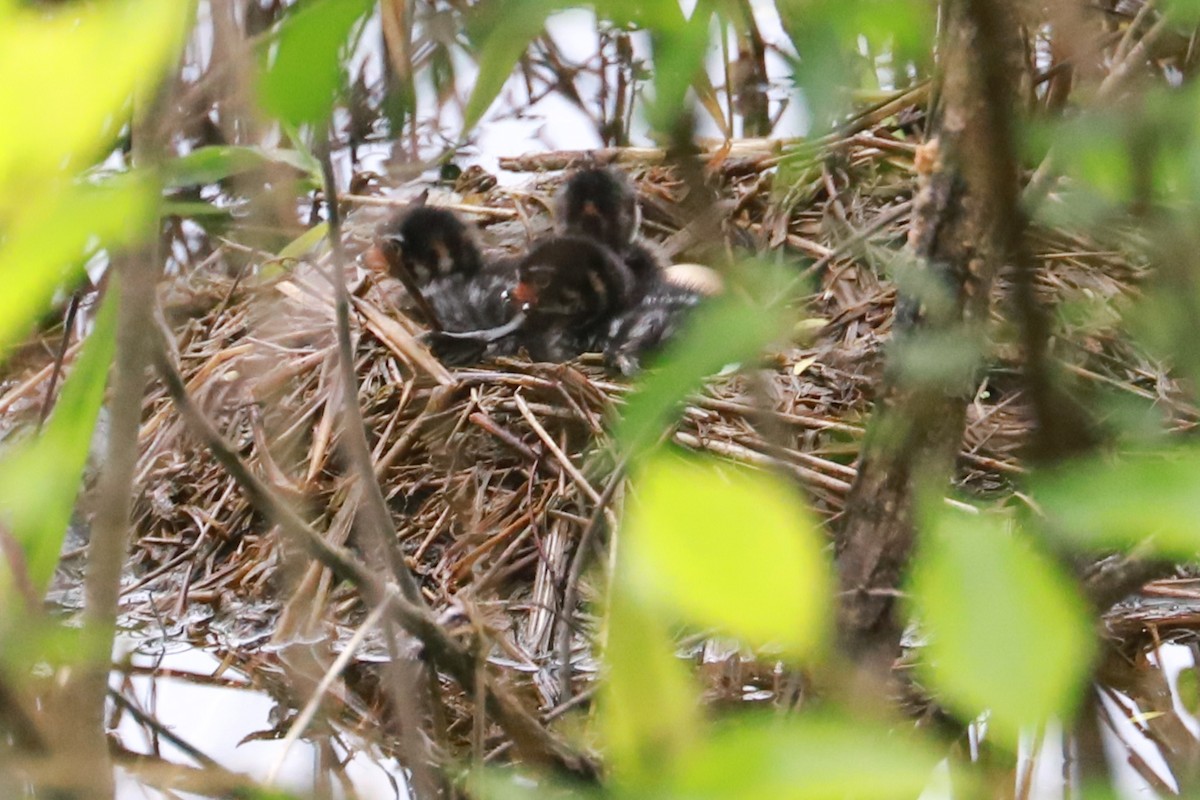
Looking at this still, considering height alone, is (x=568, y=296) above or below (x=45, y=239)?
below

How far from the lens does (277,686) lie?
1.36m

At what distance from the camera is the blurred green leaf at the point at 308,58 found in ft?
0.99

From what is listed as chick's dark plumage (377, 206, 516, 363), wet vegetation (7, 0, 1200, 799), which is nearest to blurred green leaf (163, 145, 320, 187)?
wet vegetation (7, 0, 1200, 799)

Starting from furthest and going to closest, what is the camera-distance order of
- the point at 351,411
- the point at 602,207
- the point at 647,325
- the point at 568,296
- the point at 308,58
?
the point at 602,207 < the point at 568,296 < the point at 647,325 < the point at 351,411 < the point at 308,58

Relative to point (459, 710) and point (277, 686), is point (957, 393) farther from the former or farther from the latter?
point (277, 686)

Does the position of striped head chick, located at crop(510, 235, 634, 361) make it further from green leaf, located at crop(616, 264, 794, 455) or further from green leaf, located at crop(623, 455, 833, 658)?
green leaf, located at crop(623, 455, 833, 658)

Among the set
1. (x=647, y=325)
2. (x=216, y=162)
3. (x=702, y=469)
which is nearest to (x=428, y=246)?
(x=647, y=325)

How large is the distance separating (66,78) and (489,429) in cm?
158

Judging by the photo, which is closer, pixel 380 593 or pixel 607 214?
pixel 380 593

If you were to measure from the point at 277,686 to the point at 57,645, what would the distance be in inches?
39.4

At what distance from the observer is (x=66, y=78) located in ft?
0.71

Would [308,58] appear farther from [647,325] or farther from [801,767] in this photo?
[647,325]

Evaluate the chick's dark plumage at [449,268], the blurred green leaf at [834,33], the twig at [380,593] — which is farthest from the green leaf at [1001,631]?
the chick's dark plumage at [449,268]

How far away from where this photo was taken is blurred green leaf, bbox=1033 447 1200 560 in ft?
0.83
